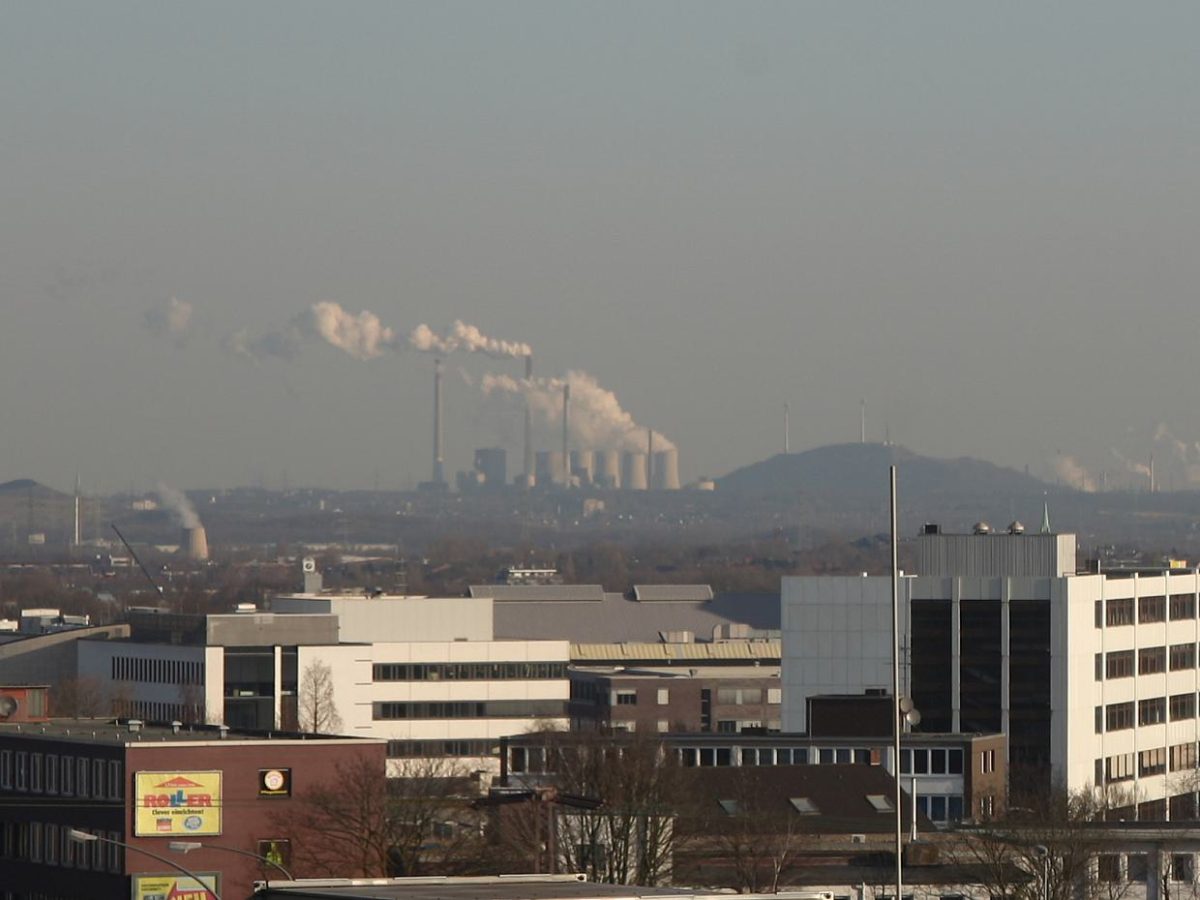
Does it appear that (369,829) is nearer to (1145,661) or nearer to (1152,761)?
(1145,661)

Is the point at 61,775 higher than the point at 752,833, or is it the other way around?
the point at 61,775

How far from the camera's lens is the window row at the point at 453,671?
15200 cm

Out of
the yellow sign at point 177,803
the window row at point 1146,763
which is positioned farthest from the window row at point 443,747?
the yellow sign at point 177,803

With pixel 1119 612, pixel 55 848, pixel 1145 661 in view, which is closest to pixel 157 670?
pixel 1145 661

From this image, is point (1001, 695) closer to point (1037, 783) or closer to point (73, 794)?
point (1037, 783)

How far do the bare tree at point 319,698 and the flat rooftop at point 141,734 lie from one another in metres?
43.9

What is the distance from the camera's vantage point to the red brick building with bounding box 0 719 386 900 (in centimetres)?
7906

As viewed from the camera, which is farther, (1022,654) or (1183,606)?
(1183,606)

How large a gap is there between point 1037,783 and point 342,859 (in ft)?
121

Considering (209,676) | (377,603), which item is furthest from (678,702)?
(209,676)

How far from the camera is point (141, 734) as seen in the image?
88438mm

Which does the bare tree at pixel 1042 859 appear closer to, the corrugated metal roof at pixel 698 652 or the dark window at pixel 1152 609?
the dark window at pixel 1152 609

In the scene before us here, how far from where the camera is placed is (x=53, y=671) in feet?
533

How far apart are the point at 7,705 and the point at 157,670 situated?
5049 cm
